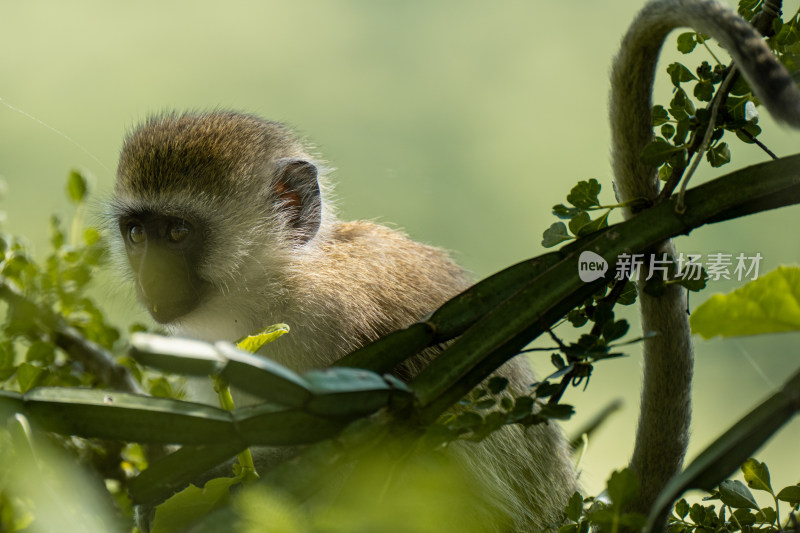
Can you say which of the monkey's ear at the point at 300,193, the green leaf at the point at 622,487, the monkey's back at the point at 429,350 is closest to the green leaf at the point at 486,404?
the green leaf at the point at 622,487

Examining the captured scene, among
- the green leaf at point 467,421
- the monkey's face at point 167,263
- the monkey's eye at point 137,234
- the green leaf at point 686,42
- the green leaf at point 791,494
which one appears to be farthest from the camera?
the monkey's eye at point 137,234

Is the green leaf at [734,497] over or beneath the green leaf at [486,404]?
over

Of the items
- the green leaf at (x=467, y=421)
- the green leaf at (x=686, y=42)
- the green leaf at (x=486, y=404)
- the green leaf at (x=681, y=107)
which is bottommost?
the green leaf at (x=467, y=421)

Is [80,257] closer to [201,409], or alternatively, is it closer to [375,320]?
[375,320]

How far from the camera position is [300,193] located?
184cm

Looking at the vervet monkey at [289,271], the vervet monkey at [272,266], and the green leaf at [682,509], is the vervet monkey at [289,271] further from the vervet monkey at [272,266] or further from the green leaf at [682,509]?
the green leaf at [682,509]

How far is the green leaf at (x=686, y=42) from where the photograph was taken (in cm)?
114

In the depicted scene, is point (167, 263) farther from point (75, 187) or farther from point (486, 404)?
point (486, 404)

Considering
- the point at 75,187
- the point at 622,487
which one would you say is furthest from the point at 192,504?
the point at 75,187

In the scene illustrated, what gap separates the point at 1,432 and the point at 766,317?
78 cm

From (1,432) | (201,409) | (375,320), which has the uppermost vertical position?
(375,320)

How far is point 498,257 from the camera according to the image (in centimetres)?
277

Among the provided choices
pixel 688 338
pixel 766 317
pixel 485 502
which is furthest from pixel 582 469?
pixel 766 317

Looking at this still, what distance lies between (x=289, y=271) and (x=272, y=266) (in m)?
0.05
